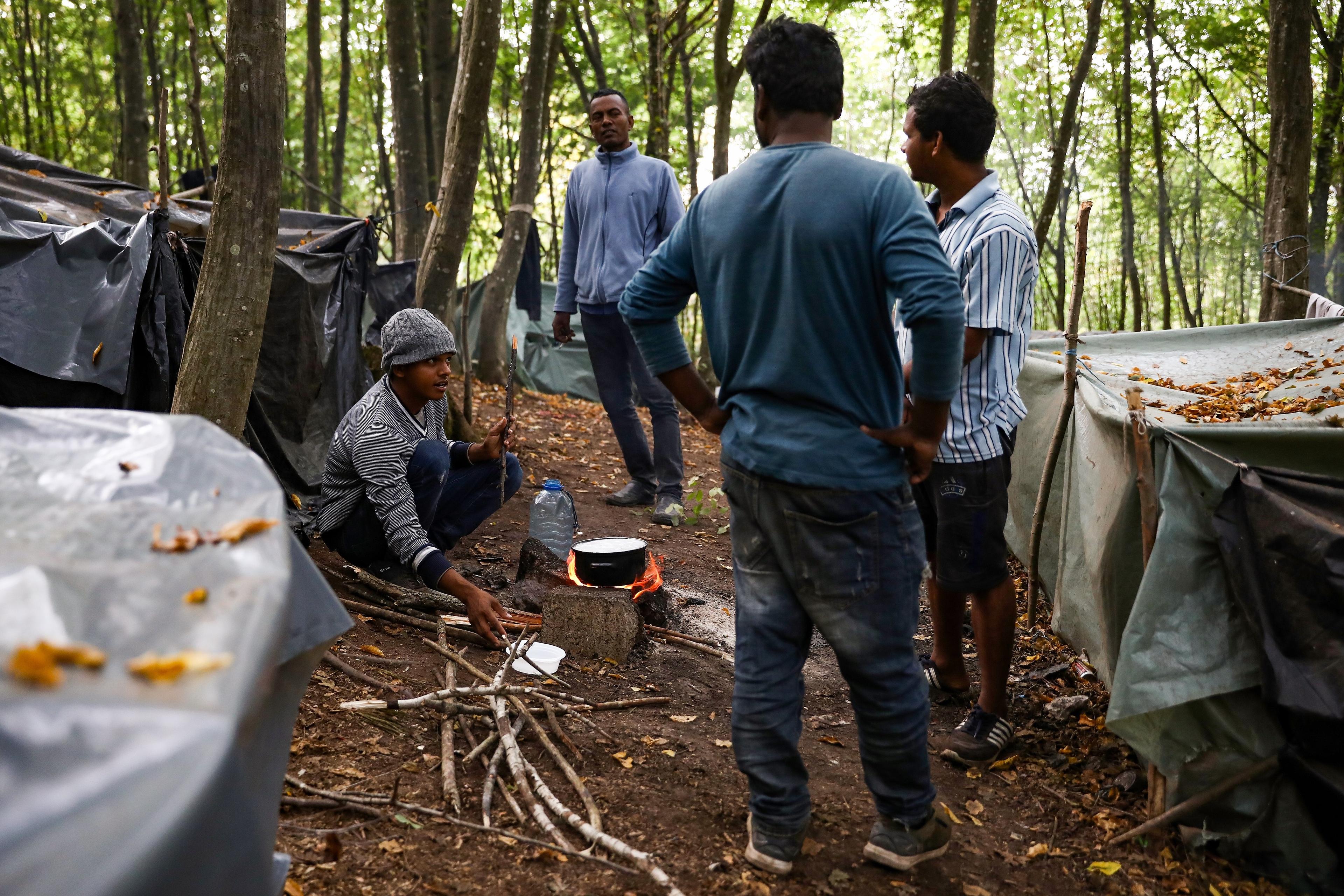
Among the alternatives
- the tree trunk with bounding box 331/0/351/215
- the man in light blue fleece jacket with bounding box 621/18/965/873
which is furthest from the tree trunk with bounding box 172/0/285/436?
the tree trunk with bounding box 331/0/351/215

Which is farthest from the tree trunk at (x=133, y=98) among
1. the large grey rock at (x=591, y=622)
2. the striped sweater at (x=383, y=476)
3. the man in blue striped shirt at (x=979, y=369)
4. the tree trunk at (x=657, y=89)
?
the man in blue striped shirt at (x=979, y=369)

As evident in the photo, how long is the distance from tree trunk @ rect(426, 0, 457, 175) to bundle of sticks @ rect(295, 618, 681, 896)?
899cm

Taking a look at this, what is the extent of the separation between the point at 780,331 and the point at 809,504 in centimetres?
42

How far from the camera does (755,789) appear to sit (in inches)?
99.1

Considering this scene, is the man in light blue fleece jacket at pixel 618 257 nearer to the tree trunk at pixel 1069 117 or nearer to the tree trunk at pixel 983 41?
the tree trunk at pixel 983 41

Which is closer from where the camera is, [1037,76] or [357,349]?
[357,349]

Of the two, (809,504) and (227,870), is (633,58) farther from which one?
(227,870)

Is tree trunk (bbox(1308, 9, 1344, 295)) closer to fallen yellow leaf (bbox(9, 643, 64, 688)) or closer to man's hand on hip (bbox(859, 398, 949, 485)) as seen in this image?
man's hand on hip (bbox(859, 398, 949, 485))

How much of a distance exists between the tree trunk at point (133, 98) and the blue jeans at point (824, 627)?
10.5 m

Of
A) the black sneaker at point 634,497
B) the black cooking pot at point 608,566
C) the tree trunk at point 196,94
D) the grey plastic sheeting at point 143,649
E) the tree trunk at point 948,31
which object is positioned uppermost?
the tree trunk at point 948,31

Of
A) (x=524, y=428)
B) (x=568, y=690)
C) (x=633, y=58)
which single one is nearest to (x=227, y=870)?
(x=568, y=690)

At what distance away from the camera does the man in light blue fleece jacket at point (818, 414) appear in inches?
88.4

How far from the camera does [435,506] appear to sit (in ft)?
14.7

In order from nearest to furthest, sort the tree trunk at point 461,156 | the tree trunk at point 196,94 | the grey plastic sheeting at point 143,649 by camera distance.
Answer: the grey plastic sheeting at point 143,649 → the tree trunk at point 196,94 → the tree trunk at point 461,156
